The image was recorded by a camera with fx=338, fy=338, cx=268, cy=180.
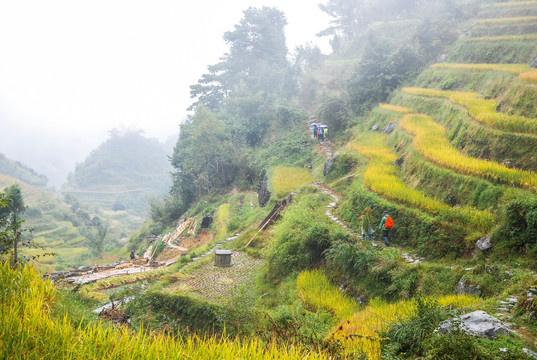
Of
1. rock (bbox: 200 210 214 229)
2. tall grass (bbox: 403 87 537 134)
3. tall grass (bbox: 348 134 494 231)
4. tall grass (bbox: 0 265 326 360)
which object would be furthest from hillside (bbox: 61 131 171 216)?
tall grass (bbox: 0 265 326 360)

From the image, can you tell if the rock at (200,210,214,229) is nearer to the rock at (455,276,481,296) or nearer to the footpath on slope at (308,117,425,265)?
the footpath on slope at (308,117,425,265)

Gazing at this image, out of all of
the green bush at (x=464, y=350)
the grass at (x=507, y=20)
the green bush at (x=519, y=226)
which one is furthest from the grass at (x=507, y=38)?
the green bush at (x=464, y=350)

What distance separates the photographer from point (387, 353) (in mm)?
3893

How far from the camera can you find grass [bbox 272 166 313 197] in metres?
17.2

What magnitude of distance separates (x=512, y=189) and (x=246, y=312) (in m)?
6.28

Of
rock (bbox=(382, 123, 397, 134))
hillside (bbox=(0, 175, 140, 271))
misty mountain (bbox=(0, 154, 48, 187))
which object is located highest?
rock (bbox=(382, 123, 397, 134))

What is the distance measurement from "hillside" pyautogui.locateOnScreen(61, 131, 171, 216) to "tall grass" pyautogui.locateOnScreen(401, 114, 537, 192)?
68546mm

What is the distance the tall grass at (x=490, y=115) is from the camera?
9.39 meters

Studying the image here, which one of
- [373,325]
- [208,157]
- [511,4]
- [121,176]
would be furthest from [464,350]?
[121,176]

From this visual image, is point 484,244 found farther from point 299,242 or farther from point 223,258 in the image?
point 223,258

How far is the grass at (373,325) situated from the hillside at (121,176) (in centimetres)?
7531

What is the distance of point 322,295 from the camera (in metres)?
7.45

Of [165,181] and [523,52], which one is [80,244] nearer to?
[523,52]

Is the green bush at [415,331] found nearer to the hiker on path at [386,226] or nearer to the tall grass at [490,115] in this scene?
the hiker on path at [386,226]
